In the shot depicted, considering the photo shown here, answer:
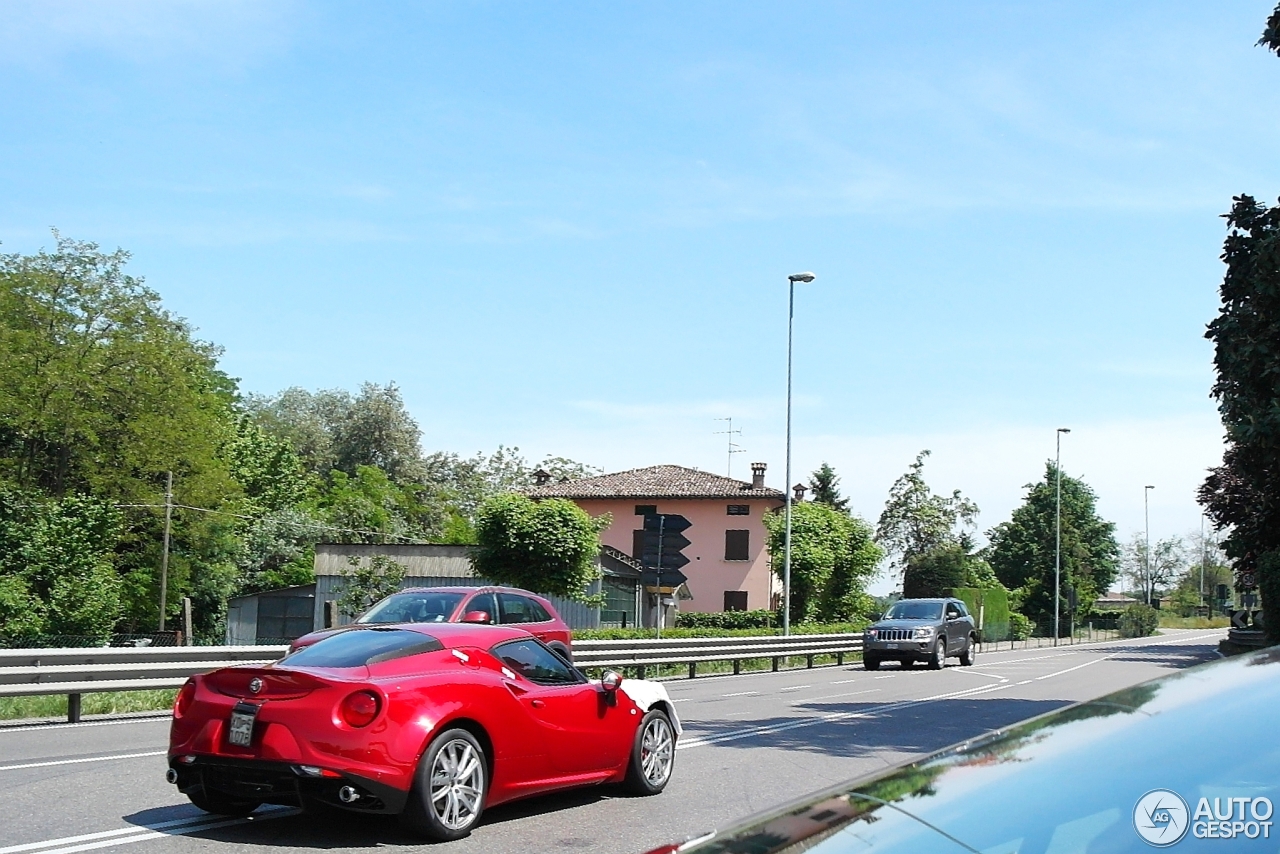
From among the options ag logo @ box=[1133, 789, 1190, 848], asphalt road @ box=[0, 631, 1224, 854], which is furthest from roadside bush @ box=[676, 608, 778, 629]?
ag logo @ box=[1133, 789, 1190, 848]

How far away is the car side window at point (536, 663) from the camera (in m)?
8.84

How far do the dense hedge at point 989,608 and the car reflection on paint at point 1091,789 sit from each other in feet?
200

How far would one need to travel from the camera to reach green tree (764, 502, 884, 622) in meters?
57.8

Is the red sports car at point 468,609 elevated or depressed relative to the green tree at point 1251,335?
depressed

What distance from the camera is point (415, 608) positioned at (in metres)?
15.8

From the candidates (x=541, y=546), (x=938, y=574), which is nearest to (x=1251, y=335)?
(x=541, y=546)

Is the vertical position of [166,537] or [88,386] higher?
[88,386]

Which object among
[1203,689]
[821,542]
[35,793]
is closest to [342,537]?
[821,542]

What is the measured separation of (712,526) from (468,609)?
5856 centimetres

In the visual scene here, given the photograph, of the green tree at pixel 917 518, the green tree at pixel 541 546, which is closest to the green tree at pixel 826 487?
the green tree at pixel 917 518

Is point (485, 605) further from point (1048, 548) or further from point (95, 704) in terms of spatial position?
point (1048, 548)

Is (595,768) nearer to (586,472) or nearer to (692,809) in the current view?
(692,809)

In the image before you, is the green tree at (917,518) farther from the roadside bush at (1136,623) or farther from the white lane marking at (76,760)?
the white lane marking at (76,760)

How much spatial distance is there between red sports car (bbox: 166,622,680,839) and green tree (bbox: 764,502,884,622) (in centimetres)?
4748
